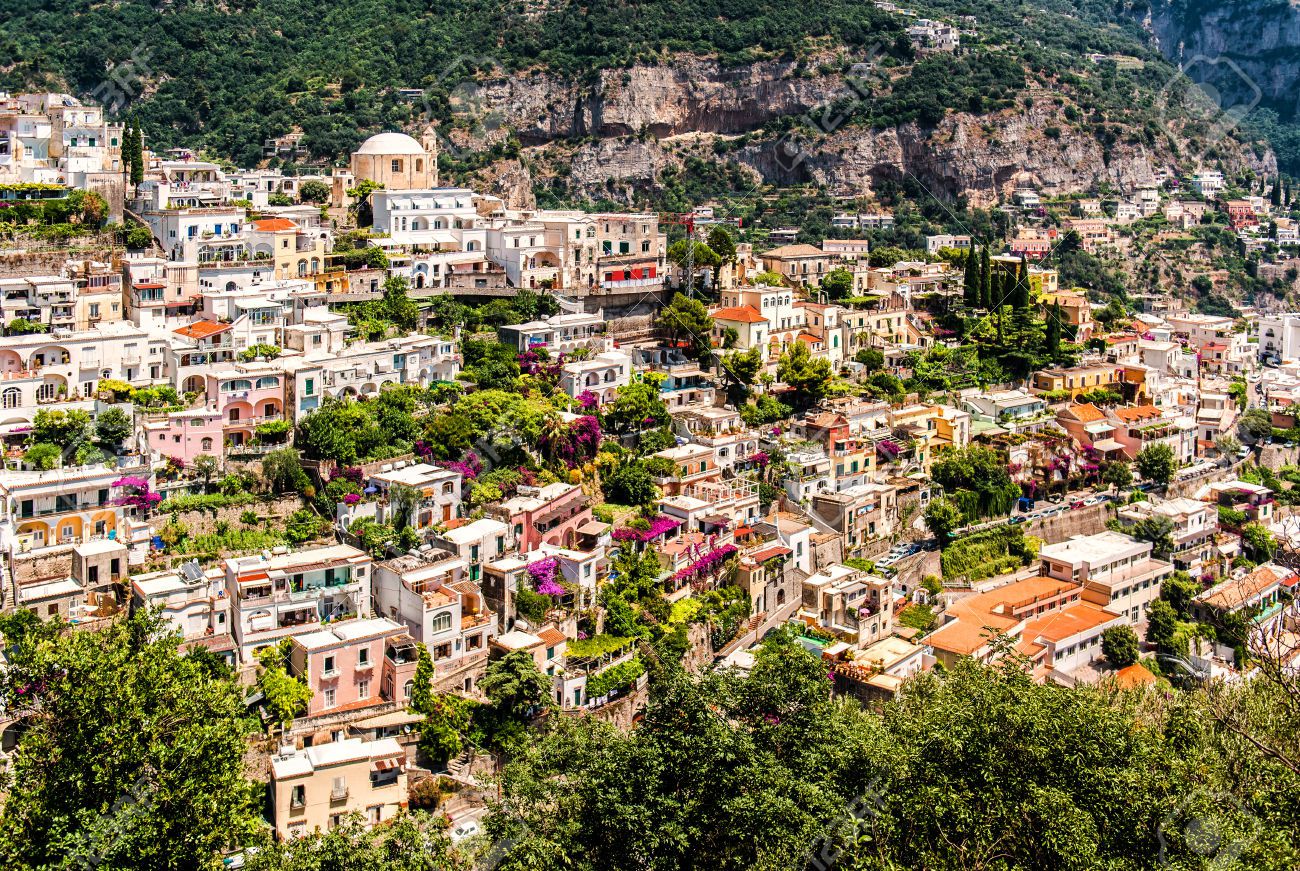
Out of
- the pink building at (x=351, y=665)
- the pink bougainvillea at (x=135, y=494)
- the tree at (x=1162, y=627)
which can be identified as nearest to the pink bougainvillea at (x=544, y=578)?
the pink building at (x=351, y=665)

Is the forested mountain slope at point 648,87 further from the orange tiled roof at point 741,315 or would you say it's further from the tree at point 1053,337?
the orange tiled roof at point 741,315

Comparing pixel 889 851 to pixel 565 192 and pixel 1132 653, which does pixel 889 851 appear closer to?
pixel 1132 653

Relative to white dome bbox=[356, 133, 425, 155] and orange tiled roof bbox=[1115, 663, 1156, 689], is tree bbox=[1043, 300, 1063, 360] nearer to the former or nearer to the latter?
orange tiled roof bbox=[1115, 663, 1156, 689]

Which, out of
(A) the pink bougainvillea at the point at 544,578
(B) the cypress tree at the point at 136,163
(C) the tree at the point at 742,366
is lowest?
(A) the pink bougainvillea at the point at 544,578

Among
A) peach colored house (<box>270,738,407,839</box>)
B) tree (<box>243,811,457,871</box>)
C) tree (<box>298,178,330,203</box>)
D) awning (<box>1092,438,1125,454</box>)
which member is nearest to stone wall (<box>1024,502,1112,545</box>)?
awning (<box>1092,438,1125,454</box>)

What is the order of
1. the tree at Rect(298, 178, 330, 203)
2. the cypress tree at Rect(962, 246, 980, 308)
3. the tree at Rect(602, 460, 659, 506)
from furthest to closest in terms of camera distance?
the cypress tree at Rect(962, 246, 980, 308) < the tree at Rect(298, 178, 330, 203) < the tree at Rect(602, 460, 659, 506)

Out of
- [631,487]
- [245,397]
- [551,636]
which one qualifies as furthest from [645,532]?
[245,397]

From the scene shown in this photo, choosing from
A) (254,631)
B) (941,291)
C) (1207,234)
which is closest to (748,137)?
(1207,234)

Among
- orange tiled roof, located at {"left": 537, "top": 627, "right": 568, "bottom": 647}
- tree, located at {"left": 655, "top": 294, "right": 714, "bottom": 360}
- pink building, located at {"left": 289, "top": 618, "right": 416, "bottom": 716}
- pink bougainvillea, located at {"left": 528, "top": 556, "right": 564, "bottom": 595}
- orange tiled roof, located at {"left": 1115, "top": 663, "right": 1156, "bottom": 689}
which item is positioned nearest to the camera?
pink building, located at {"left": 289, "top": 618, "right": 416, "bottom": 716}
